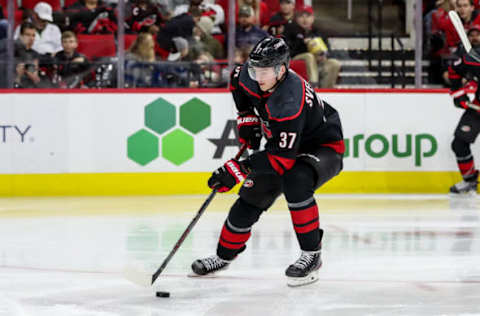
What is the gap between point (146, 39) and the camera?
742 centimetres

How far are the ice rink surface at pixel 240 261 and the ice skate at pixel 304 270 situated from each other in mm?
38

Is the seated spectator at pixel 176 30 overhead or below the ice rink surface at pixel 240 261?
overhead

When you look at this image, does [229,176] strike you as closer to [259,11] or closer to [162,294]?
[162,294]

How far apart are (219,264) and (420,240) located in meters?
1.62

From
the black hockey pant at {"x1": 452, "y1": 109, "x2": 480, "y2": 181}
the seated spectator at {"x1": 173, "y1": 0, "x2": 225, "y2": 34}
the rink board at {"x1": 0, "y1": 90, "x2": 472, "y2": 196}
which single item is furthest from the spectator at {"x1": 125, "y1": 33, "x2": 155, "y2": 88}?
the black hockey pant at {"x1": 452, "y1": 109, "x2": 480, "y2": 181}

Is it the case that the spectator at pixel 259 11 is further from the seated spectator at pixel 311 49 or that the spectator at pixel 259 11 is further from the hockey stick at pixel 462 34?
the hockey stick at pixel 462 34

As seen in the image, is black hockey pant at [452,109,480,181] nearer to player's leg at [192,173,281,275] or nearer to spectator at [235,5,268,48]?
spectator at [235,5,268,48]

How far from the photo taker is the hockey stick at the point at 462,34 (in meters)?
6.92

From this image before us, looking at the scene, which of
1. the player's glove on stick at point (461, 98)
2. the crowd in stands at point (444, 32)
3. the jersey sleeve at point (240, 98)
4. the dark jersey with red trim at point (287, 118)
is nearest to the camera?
the dark jersey with red trim at point (287, 118)

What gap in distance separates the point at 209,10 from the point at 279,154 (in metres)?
4.42

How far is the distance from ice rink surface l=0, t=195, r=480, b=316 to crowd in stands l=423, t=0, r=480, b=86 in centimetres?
151

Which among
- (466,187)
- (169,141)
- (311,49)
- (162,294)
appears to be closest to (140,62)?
(169,141)

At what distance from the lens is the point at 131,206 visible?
6602 mm

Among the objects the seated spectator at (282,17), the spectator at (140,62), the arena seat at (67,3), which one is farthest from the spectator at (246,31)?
the arena seat at (67,3)
